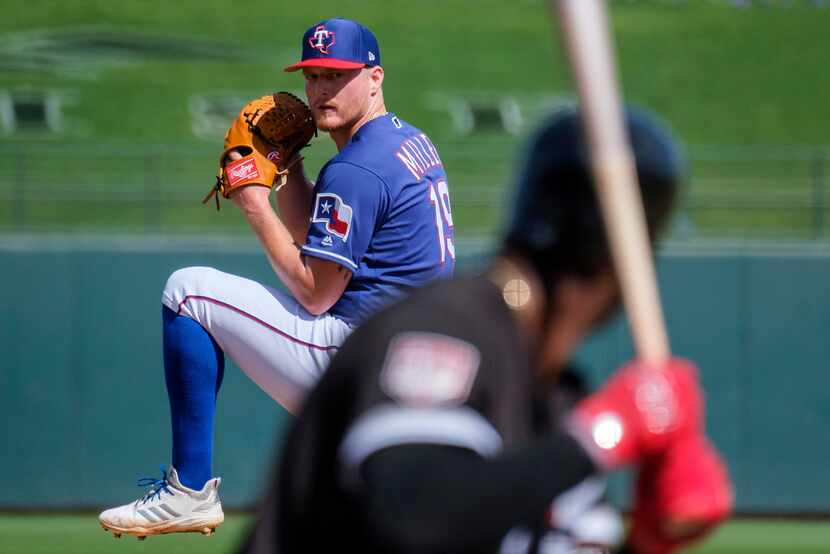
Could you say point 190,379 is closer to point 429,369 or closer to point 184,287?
point 184,287

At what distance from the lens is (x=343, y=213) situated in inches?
152

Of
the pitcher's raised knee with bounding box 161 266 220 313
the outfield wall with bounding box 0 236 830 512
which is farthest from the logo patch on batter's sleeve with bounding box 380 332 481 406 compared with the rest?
the outfield wall with bounding box 0 236 830 512

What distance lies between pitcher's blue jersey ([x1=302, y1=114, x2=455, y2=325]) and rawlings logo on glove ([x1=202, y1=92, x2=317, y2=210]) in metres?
0.19

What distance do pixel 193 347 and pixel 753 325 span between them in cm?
393

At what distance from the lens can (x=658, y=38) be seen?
54.2 feet

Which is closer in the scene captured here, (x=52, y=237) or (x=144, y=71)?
(x=52, y=237)

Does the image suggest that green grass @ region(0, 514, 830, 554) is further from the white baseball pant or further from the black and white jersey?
the black and white jersey

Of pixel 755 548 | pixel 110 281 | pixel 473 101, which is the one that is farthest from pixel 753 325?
pixel 473 101

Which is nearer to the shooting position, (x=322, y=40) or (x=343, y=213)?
(x=343, y=213)

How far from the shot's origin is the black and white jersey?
4.88 ft

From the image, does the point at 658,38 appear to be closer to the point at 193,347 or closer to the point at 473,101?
the point at 473,101

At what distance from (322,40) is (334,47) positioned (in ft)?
0.14

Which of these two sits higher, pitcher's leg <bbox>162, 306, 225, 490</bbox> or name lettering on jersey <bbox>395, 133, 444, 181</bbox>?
name lettering on jersey <bbox>395, 133, 444, 181</bbox>

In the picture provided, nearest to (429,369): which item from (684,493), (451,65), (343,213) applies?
(684,493)
